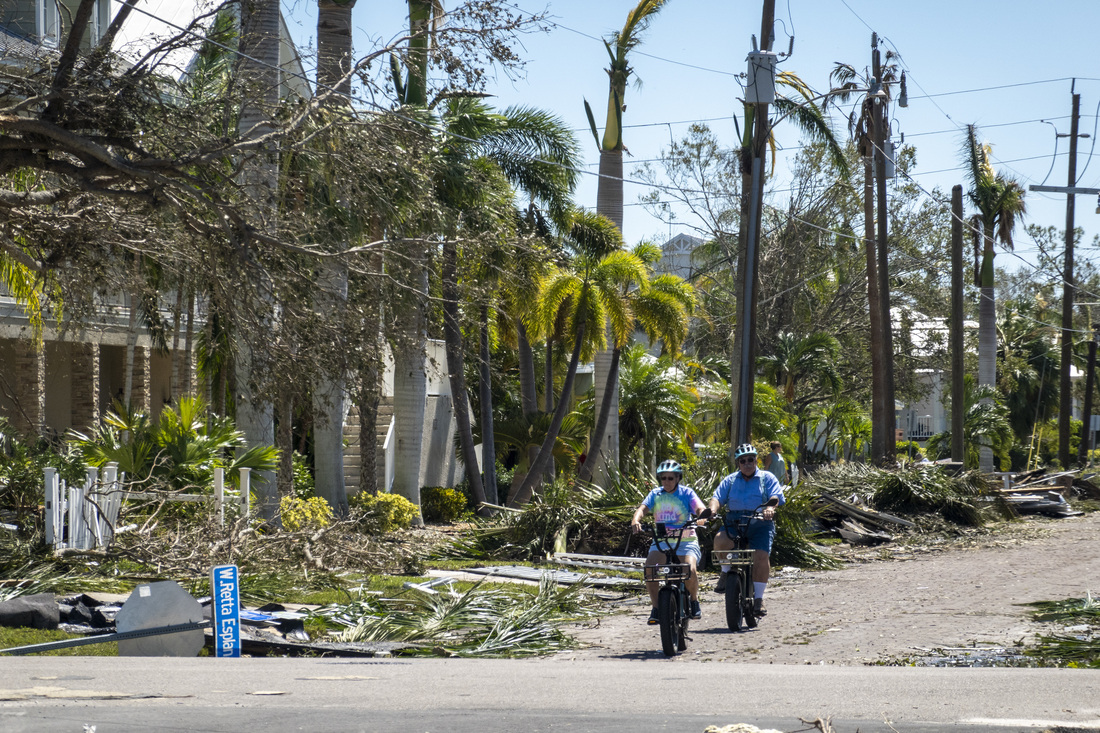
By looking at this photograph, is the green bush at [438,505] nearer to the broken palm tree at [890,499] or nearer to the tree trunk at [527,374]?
the tree trunk at [527,374]

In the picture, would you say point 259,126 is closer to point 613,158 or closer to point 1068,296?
point 613,158

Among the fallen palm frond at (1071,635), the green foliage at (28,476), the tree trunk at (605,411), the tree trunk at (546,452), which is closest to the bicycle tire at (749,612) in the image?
the fallen palm frond at (1071,635)

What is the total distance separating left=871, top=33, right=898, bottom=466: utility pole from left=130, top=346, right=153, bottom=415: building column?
61.6 ft

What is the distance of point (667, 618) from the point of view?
9.57 meters

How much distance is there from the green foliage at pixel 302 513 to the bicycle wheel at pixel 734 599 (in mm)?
5903

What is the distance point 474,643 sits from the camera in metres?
10.1

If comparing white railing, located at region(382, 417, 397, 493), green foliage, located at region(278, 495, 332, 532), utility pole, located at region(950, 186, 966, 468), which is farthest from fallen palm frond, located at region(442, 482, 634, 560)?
utility pole, located at region(950, 186, 966, 468)

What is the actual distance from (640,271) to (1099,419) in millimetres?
39351

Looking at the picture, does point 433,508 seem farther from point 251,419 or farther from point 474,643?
point 474,643

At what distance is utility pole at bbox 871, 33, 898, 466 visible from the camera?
94.8 ft

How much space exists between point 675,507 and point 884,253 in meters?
20.9

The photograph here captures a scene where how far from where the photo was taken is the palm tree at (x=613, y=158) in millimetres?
25875

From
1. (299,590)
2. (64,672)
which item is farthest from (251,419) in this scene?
(64,672)

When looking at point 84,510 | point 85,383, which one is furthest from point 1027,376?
point 84,510
